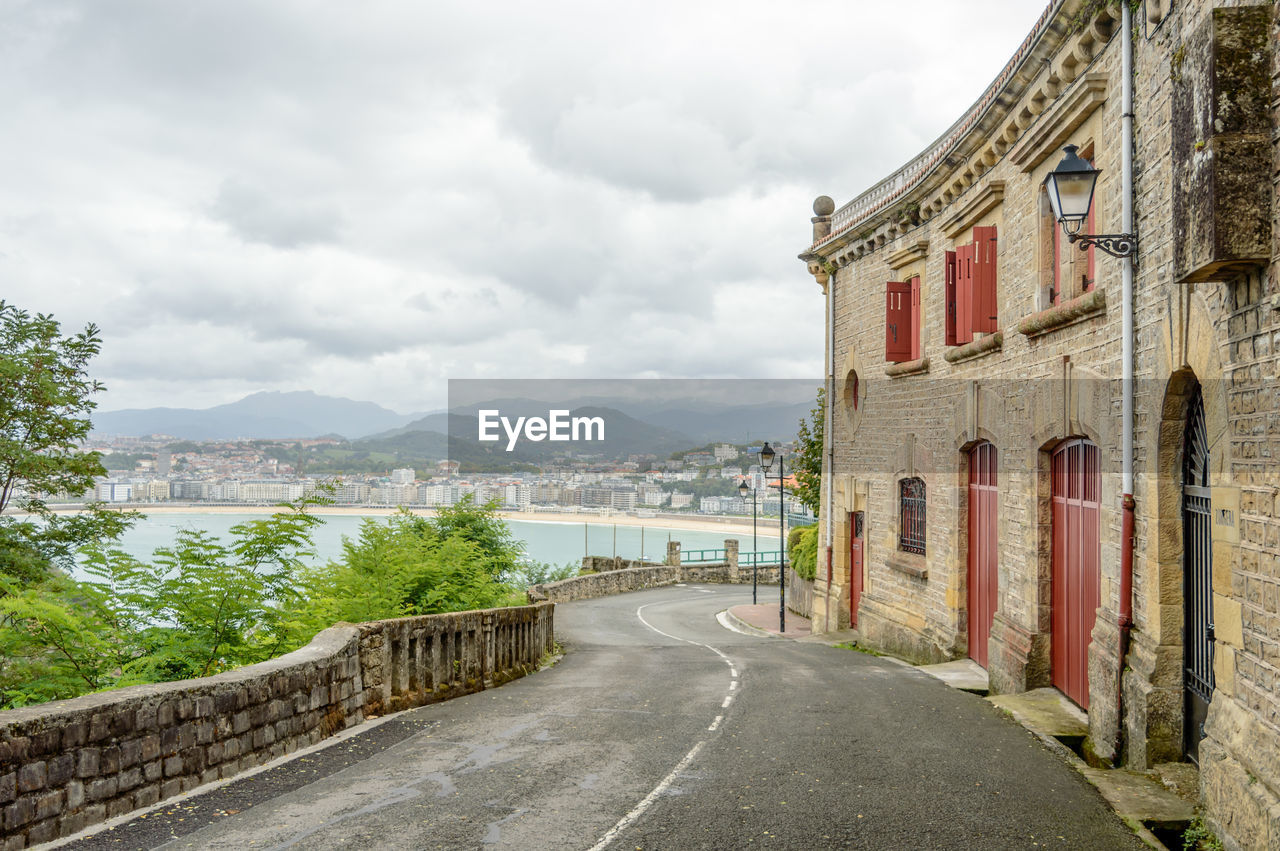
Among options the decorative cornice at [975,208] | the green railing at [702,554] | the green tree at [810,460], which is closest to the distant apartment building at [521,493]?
the green railing at [702,554]

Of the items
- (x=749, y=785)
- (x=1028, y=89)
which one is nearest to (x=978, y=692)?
(x=749, y=785)

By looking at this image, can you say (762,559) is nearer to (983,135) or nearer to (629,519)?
(983,135)

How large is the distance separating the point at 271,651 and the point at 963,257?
10.8 m

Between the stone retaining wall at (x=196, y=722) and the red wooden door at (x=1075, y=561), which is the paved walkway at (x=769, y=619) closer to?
the red wooden door at (x=1075, y=561)

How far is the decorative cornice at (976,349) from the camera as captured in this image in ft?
40.5

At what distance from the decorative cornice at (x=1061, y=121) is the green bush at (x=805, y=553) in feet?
48.4

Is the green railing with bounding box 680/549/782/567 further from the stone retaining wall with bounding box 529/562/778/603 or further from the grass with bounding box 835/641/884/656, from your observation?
the grass with bounding box 835/641/884/656

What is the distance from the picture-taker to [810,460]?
2931 centimetres

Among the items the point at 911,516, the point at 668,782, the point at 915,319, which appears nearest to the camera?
the point at 668,782

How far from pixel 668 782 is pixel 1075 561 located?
19.0ft

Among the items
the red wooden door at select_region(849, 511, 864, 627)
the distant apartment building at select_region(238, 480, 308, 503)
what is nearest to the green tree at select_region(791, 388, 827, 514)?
the red wooden door at select_region(849, 511, 864, 627)

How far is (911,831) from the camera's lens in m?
5.75

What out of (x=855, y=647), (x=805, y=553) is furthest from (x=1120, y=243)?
(x=805, y=553)

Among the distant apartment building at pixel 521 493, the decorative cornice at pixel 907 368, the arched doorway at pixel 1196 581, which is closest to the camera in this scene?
the arched doorway at pixel 1196 581
